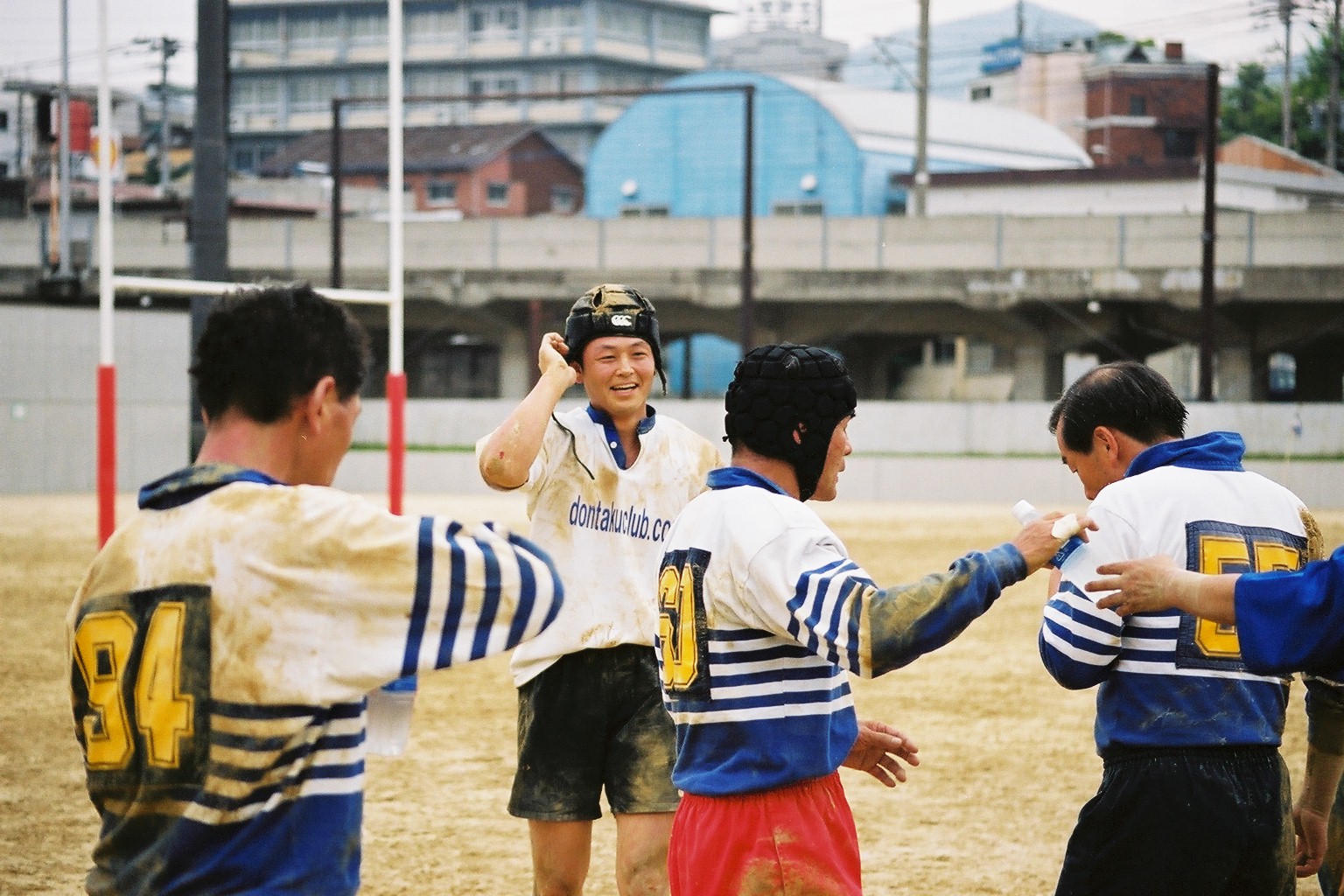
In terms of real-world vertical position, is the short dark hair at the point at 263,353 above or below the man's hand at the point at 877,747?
above

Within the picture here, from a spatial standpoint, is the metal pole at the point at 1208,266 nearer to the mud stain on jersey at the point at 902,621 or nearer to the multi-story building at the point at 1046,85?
the multi-story building at the point at 1046,85

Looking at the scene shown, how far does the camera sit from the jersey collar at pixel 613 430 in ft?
14.3

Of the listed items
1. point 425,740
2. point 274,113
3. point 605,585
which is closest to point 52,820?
point 425,740

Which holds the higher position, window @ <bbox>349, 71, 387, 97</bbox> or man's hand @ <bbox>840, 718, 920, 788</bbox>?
window @ <bbox>349, 71, 387, 97</bbox>

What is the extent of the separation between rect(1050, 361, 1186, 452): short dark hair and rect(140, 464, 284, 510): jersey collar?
1819mm

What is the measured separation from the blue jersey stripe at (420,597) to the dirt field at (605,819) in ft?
11.5

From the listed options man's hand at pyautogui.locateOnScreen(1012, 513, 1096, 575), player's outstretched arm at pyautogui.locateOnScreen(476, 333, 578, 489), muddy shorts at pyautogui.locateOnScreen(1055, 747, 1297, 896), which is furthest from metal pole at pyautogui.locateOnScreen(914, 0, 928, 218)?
man's hand at pyautogui.locateOnScreen(1012, 513, 1096, 575)

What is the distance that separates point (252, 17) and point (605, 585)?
231 feet

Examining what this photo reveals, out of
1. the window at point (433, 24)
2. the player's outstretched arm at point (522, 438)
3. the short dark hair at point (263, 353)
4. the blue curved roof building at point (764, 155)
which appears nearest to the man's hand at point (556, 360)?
the player's outstretched arm at point (522, 438)

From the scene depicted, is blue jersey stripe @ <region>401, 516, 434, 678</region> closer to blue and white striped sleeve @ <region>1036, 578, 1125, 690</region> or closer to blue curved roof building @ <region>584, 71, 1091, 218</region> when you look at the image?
blue and white striped sleeve @ <region>1036, 578, 1125, 690</region>

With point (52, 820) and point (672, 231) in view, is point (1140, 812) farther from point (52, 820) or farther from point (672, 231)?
point (672, 231)

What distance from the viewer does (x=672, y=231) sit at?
1296 inches

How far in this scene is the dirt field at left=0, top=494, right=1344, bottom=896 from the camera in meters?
5.66

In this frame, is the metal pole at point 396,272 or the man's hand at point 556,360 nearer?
the man's hand at point 556,360
